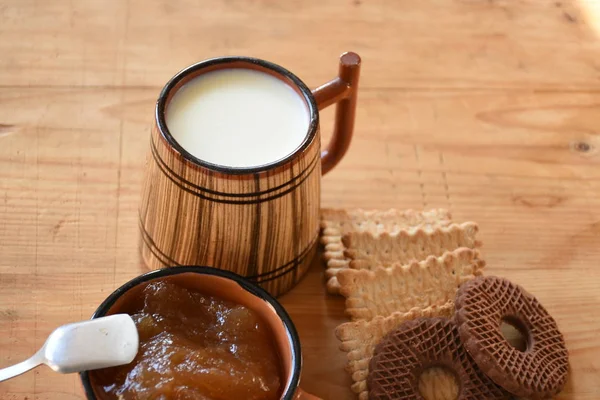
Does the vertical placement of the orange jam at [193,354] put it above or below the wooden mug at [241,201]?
below

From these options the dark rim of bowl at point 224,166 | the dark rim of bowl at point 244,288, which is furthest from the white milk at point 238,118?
the dark rim of bowl at point 244,288

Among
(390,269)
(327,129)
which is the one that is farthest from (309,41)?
(390,269)

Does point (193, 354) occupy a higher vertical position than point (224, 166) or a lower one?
lower

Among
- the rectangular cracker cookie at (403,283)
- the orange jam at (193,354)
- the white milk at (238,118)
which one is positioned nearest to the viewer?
the orange jam at (193,354)

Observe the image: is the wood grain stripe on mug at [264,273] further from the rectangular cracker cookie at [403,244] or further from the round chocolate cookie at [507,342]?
the round chocolate cookie at [507,342]

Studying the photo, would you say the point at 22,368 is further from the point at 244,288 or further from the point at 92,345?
the point at 244,288

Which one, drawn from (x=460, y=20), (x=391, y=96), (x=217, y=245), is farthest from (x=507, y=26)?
(x=217, y=245)

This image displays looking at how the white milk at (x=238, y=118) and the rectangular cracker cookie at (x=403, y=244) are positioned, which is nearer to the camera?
the white milk at (x=238, y=118)

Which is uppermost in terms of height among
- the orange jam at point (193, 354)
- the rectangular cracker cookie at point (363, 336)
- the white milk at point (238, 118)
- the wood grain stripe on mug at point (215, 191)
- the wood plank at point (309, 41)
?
the white milk at point (238, 118)
